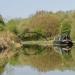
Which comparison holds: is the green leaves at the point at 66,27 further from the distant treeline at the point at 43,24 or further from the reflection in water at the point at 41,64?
the reflection in water at the point at 41,64

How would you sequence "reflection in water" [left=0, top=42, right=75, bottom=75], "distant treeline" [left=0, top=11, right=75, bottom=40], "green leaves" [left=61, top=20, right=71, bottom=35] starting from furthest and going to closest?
"distant treeline" [left=0, top=11, right=75, bottom=40] < "green leaves" [left=61, top=20, right=71, bottom=35] < "reflection in water" [left=0, top=42, right=75, bottom=75]

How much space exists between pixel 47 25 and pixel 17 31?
386 inches

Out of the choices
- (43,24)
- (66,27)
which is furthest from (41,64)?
(43,24)

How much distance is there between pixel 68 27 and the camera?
271ft

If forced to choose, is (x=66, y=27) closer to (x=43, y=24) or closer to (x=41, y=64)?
Answer: (x=43, y=24)

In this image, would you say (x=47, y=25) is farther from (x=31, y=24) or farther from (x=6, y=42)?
(x=6, y=42)

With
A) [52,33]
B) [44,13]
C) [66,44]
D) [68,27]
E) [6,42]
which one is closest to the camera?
[6,42]

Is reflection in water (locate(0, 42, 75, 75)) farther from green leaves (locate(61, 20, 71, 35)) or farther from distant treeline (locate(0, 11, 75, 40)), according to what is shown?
distant treeline (locate(0, 11, 75, 40))

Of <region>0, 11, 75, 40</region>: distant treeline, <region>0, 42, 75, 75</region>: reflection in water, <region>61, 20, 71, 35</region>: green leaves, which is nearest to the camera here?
<region>0, 42, 75, 75</region>: reflection in water

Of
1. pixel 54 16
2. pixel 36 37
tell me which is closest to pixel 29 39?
pixel 36 37

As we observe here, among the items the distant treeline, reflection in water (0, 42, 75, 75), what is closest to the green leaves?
the distant treeline

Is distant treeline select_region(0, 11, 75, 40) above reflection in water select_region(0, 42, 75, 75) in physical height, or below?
above

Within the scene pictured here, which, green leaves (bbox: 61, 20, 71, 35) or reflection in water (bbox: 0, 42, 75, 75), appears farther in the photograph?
green leaves (bbox: 61, 20, 71, 35)

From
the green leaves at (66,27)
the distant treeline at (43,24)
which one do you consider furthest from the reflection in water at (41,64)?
the distant treeline at (43,24)
